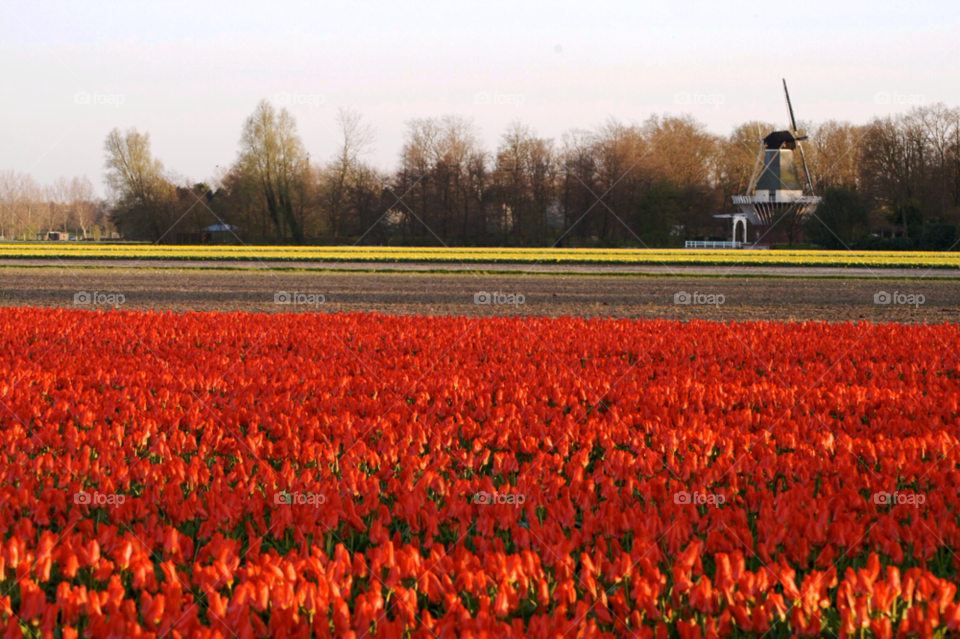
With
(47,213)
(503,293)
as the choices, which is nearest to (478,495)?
(503,293)

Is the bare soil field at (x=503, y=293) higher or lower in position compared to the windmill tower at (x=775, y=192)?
lower

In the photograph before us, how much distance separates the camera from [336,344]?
9891mm

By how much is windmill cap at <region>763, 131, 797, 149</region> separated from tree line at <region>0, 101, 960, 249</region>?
399 cm

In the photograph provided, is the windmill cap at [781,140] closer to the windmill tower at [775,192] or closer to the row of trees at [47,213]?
the windmill tower at [775,192]

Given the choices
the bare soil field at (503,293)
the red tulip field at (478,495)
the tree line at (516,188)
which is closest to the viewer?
the red tulip field at (478,495)

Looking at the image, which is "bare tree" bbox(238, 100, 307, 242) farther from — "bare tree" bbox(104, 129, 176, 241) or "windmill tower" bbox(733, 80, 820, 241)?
"windmill tower" bbox(733, 80, 820, 241)

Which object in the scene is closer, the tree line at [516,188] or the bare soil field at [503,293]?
the bare soil field at [503,293]

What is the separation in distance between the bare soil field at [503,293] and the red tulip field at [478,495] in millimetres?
9143

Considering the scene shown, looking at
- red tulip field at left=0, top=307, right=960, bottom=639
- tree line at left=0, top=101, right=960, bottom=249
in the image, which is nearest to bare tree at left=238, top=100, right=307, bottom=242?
tree line at left=0, top=101, right=960, bottom=249

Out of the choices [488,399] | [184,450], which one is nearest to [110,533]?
[184,450]

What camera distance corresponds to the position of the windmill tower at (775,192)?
69000 millimetres

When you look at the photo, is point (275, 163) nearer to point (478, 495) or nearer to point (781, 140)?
point (781, 140)

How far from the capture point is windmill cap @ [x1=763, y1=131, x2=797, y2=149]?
237 feet

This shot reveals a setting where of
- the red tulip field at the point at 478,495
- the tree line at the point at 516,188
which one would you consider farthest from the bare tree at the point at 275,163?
the red tulip field at the point at 478,495
